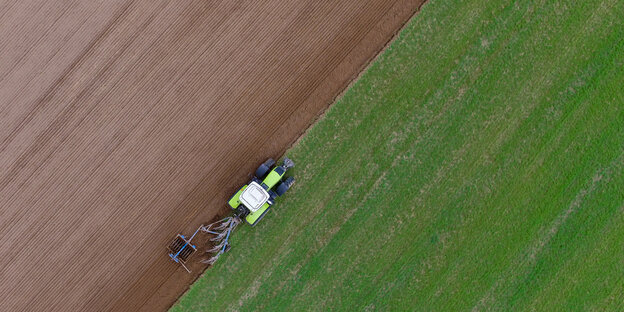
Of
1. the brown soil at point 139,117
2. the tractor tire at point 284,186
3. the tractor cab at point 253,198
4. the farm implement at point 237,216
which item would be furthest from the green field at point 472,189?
A: the brown soil at point 139,117

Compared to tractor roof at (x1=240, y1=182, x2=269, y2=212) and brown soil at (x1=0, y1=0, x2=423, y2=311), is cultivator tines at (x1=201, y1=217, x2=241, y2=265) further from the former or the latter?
tractor roof at (x1=240, y1=182, x2=269, y2=212)

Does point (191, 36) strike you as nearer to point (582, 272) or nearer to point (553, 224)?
point (553, 224)

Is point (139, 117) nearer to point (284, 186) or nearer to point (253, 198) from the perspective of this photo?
point (253, 198)

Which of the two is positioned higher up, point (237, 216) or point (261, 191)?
point (261, 191)

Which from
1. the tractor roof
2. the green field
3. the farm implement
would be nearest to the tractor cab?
the tractor roof

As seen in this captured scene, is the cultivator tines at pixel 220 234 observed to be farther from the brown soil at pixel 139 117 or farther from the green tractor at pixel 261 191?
the brown soil at pixel 139 117

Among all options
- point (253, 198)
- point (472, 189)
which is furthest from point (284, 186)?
point (472, 189)
